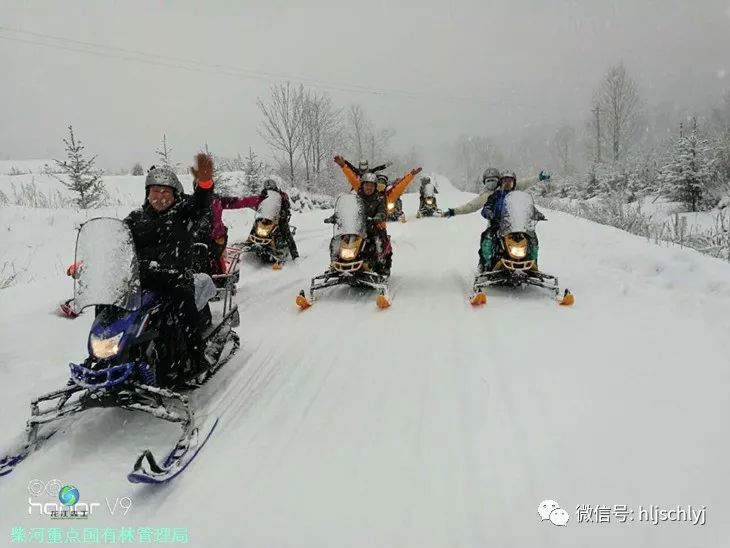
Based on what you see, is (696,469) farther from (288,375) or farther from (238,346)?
(238,346)

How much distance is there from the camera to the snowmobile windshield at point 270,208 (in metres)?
10.3

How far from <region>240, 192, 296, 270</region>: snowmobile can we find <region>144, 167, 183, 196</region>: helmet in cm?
534

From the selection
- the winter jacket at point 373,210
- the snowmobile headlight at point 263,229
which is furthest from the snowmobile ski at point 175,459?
the snowmobile headlight at point 263,229

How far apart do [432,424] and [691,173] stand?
753 inches

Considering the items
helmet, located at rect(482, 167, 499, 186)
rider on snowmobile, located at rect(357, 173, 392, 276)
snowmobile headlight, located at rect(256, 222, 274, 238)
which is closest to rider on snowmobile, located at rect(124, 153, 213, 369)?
rider on snowmobile, located at rect(357, 173, 392, 276)

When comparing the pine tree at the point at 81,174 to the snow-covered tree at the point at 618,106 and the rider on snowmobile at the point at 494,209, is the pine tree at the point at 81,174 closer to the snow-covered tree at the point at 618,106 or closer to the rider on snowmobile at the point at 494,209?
the rider on snowmobile at the point at 494,209

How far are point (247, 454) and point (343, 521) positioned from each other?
1026mm

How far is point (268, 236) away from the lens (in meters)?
10.0

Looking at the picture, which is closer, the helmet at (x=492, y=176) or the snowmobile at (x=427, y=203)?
the helmet at (x=492, y=176)

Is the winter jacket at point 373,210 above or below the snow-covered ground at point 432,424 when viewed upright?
above

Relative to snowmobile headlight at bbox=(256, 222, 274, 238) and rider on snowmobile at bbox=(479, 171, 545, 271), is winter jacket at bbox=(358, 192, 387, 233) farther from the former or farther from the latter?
snowmobile headlight at bbox=(256, 222, 274, 238)

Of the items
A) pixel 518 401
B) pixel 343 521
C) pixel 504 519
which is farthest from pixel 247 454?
pixel 518 401

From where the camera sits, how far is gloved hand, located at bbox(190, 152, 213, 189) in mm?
4246

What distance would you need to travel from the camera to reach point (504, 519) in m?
2.55
